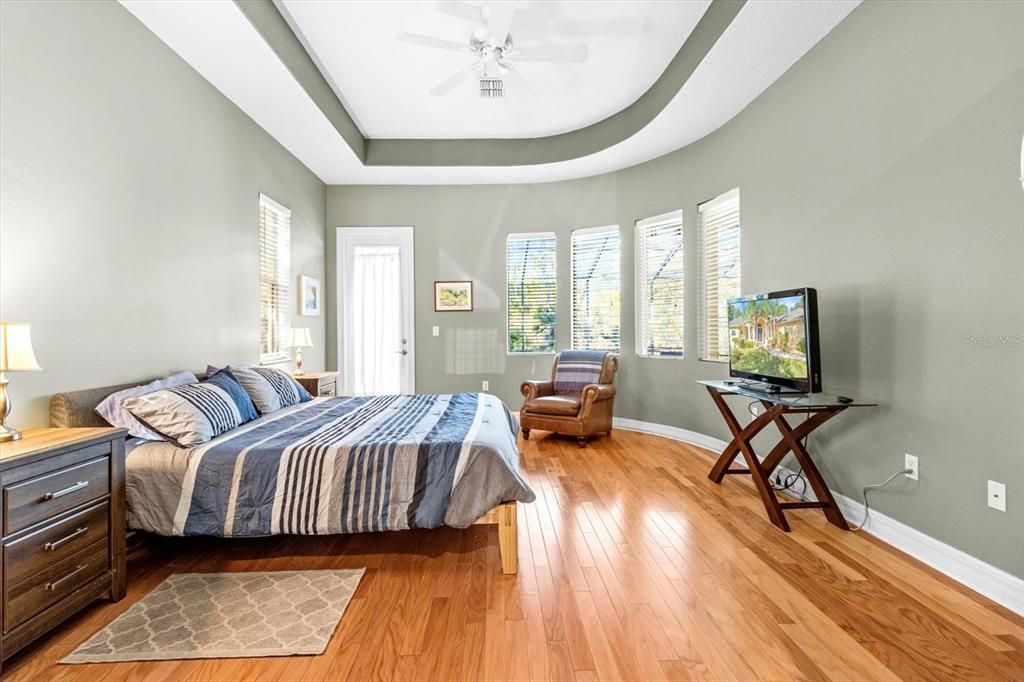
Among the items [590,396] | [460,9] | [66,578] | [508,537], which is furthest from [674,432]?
[66,578]

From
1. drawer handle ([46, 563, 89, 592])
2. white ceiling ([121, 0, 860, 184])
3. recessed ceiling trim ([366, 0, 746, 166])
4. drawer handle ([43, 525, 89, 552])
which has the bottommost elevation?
drawer handle ([46, 563, 89, 592])

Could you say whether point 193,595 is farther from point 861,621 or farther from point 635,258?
point 635,258

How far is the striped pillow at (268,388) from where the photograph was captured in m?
3.14

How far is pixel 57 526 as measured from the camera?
1.69 meters

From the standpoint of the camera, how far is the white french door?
5.65 meters

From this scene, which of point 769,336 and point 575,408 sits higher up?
point 769,336

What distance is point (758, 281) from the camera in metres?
3.71

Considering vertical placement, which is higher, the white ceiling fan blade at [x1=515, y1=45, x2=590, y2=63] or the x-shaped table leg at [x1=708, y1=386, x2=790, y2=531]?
the white ceiling fan blade at [x1=515, y1=45, x2=590, y2=63]

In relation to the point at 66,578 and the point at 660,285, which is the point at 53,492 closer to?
the point at 66,578

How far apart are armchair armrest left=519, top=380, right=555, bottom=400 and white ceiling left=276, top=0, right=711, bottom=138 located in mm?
2625

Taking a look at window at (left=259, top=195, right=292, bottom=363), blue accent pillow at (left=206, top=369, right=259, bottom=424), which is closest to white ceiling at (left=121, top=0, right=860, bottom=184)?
window at (left=259, top=195, right=292, bottom=363)

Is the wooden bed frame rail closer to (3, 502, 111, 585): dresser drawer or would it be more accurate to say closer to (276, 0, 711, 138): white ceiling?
(3, 502, 111, 585): dresser drawer

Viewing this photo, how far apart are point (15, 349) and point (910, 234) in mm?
3869

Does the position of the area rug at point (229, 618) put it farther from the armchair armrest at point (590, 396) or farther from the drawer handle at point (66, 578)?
the armchair armrest at point (590, 396)
